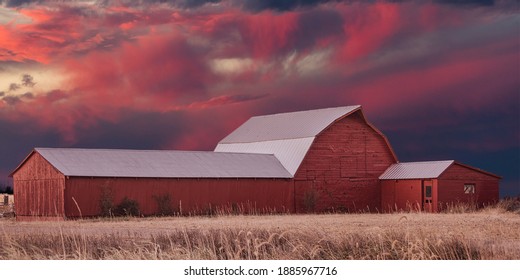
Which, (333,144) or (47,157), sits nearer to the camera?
(47,157)

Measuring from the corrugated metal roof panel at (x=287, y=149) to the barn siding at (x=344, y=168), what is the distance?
16.9 inches

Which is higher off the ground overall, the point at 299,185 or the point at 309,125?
the point at 309,125

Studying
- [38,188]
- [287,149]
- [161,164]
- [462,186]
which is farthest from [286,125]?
[38,188]

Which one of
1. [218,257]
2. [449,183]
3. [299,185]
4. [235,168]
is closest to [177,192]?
[235,168]

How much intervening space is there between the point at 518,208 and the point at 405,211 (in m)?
7.82

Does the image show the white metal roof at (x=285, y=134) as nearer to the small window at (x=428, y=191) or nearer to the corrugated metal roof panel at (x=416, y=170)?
the corrugated metal roof panel at (x=416, y=170)

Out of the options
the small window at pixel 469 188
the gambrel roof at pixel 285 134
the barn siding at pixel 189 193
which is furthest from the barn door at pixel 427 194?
the barn siding at pixel 189 193

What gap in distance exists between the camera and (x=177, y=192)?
57.2 m

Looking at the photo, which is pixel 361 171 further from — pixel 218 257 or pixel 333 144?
pixel 218 257

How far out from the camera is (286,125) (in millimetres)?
70562

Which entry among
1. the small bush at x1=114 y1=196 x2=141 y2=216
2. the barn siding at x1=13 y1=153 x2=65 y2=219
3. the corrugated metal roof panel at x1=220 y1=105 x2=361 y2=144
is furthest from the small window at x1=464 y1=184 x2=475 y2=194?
the barn siding at x1=13 y1=153 x2=65 y2=219

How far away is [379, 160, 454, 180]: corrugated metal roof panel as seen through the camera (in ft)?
208

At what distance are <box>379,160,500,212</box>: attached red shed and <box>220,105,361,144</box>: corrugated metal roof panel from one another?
6.38 meters

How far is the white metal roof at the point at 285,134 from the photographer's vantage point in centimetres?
6519
